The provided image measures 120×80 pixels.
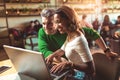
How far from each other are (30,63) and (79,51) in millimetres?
388

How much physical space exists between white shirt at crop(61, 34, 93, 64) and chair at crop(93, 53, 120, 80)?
0.78ft

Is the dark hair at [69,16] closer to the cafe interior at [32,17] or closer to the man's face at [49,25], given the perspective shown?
the man's face at [49,25]

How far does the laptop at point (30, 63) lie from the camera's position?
101 cm

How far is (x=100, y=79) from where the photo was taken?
1582 mm

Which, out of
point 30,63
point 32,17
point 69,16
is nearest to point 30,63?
point 30,63

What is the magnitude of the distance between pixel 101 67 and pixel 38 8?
212 inches

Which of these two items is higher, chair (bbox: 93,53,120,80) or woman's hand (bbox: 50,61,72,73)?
woman's hand (bbox: 50,61,72,73)

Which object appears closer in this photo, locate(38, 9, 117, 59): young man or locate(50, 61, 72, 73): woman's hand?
locate(50, 61, 72, 73): woman's hand

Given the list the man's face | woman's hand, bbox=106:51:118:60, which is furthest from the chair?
the man's face

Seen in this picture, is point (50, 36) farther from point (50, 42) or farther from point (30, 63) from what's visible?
point (30, 63)

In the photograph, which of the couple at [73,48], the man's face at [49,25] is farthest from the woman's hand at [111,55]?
the man's face at [49,25]

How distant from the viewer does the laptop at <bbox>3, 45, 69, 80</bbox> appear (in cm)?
101

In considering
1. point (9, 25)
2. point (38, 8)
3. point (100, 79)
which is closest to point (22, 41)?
point (9, 25)

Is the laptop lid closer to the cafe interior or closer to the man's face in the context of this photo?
the man's face
